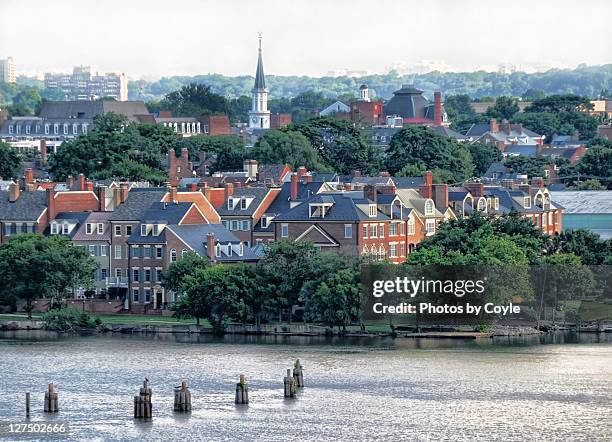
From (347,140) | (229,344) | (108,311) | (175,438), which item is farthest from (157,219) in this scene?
(347,140)

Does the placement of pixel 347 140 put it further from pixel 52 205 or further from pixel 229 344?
pixel 229 344

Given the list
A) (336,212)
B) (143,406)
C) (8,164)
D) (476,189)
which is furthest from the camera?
(8,164)

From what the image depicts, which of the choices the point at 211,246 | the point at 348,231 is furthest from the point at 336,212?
the point at 211,246

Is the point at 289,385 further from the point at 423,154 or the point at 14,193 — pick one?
the point at 423,154

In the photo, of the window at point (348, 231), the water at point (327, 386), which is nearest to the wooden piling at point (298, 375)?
the water at point (327, 386)

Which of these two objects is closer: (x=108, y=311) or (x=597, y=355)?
(x=597, y=355)

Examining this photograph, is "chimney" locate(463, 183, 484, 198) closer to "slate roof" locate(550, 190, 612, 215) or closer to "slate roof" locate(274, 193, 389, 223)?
"slate roof" locate(550, 190, 612, 215)
